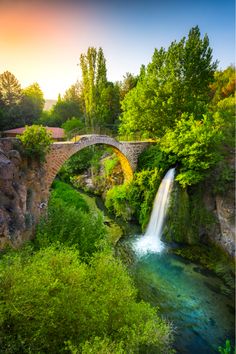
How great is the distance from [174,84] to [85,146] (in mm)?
8305

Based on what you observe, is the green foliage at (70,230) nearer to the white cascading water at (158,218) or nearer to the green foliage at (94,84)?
the white cascading water at (158,218)

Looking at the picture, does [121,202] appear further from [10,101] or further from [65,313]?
[10,101]

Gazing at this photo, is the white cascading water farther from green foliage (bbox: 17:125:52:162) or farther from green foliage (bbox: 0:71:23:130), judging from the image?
green foliage (bbox: 0:71:23:130)

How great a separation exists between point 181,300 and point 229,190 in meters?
6.43

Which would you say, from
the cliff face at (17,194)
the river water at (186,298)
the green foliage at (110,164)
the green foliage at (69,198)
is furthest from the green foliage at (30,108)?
the river water at (186,298)

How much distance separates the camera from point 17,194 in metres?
8.45

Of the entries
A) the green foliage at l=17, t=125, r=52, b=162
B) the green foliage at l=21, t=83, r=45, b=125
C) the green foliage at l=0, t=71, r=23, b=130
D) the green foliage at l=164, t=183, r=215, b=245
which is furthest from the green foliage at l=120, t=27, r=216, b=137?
the green foliage at l=21, t=83, r=45, b=125

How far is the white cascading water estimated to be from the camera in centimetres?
1341

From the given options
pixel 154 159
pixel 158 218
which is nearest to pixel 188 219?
pixel 158 218

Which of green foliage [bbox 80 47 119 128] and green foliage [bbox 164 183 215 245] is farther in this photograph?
green foliage [bbox 80 47 119 128]

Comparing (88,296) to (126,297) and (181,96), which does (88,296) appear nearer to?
(126,297)

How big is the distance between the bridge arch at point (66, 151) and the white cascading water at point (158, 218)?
4.06 metres

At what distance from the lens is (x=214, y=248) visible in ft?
41.1

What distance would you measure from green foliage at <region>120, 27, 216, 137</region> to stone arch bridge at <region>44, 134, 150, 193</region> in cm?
247
